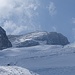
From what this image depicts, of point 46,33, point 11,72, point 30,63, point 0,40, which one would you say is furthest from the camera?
point 46,33

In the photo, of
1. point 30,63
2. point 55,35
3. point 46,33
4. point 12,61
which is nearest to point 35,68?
point 30,63

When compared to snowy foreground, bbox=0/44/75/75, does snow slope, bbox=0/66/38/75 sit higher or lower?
higher

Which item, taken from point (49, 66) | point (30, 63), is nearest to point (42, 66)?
point (49, 66)

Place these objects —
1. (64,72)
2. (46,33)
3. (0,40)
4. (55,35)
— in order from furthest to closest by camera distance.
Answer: (46,33) → (55,35) → (0,40) → (64,72)

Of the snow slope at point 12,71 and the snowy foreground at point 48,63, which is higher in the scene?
the snow slope at point 12,71

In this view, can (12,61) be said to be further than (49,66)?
Yes

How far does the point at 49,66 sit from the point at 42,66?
0.77 metres

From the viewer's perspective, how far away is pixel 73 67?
2575cm

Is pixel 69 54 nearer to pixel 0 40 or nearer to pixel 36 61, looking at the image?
pixel 36 61

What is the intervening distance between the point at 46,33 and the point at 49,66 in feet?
449

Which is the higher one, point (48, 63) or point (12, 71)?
point (12, 71)

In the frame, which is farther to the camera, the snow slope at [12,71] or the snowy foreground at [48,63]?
the snowy foreground at [48,63]

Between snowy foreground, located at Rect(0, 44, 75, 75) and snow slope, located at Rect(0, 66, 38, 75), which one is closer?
snow slope, located at Rect(0, 66, 38, 75)

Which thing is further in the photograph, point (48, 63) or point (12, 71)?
point (48, 63)
